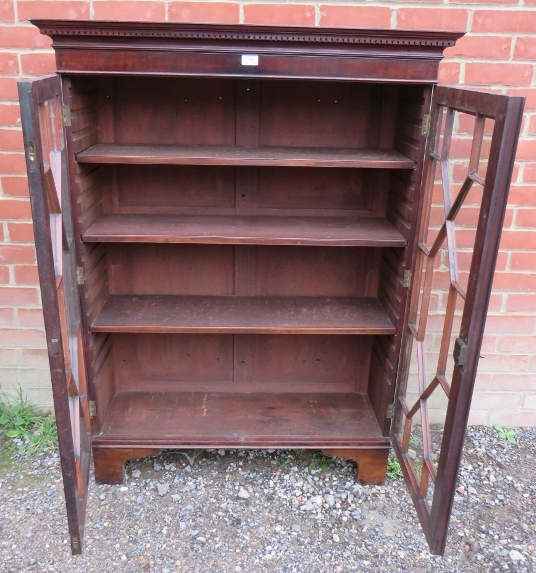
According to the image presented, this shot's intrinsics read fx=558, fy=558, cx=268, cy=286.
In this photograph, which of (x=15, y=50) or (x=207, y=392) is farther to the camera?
(x=207, y=392)

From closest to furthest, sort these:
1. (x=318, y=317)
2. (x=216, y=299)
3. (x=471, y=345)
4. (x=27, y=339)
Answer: (x=471, y=345) → (x=318, y=317) → (x=216, y=299) → (x=27, y=339)

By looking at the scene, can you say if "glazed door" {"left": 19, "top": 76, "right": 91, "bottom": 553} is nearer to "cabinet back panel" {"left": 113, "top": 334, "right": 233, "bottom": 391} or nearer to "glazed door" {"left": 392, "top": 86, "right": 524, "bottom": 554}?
"cabinet back panel" {"left": 113, "top": 334, "right": 233, "bottom": 391}

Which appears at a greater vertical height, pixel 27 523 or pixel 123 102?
pixel 123 102

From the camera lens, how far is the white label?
1.77 meters

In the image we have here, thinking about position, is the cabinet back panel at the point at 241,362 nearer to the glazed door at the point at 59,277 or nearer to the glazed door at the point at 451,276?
the glazed door at the point at 451,276

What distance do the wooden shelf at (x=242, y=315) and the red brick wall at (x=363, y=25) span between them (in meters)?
0.52

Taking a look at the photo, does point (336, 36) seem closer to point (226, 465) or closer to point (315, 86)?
point (315, 86)

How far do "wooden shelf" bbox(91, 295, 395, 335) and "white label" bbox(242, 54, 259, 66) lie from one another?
0.95 metres

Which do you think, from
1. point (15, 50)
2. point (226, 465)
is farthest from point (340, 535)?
point (15, 50)

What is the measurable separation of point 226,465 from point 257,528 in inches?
14.8

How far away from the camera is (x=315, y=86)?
218 centimetres

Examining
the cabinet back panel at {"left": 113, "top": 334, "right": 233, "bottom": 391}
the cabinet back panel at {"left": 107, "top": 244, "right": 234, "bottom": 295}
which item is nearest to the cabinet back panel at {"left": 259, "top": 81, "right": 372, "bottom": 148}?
the cabinet back panel at {"left": 107, "top": 244, "right": 234, "bottom": 295}

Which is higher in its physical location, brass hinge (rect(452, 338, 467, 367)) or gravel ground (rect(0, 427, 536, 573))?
brass hinge (rect(452, 338, 467, 367))

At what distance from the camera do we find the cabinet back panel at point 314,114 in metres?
2.18
